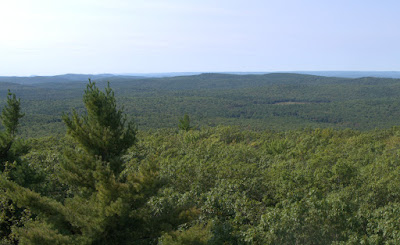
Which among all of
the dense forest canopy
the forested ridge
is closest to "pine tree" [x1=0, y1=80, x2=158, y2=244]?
the forested ridge

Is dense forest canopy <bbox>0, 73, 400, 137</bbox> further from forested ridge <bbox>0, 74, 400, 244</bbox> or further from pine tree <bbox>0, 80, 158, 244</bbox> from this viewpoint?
pine tree <bbox>0, 80, 158, 244</bbox>

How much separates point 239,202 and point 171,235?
11.4ft

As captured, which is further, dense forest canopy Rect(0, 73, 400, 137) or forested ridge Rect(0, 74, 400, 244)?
dense forest canopy Rect(0, 73, 400, 137)

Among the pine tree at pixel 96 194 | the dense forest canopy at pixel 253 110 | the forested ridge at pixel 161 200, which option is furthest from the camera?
the dense forest canopy at pixel 253 110

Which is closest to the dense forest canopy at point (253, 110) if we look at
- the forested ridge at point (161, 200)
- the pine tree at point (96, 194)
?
the forested ridge at point (161, 200)

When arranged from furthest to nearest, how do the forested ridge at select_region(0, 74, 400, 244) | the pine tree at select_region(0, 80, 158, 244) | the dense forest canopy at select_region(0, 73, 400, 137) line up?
the dense forest canopy at select_region(0, 73, 400, 137)
the forested ridge at select_region(0, 74, 400, 244)
the pine tree at select_region(0, 80, 158, 244)

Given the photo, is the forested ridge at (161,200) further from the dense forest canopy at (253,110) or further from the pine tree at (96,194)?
the dense forest canopy at (253,110)

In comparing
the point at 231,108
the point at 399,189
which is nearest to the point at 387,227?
the point at 399,189

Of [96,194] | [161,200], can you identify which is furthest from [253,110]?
[96,194]

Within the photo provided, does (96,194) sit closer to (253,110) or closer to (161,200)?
(161,200)

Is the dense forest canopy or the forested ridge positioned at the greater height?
the forested ridge

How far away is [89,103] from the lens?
13.2m

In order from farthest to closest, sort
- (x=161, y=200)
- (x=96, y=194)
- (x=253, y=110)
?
1. (x=253, y=110)
2. (x=161, y=200)
3. (x=96, y=194)

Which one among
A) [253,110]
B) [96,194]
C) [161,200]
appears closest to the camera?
[96,194]
